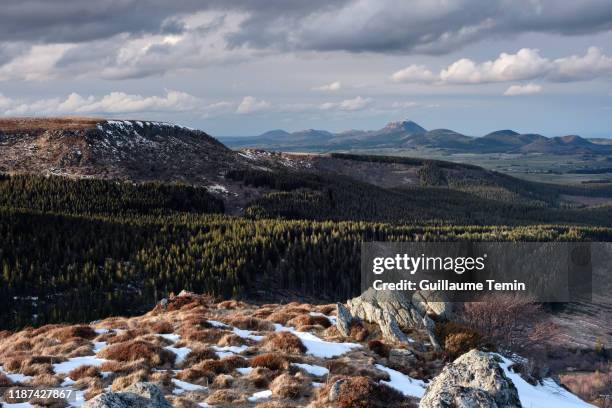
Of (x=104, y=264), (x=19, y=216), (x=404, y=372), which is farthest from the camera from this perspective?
(x=19, y=216)

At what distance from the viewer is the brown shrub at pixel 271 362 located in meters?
29.1

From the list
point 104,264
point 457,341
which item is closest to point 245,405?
point 457,341

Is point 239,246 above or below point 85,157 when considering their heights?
below

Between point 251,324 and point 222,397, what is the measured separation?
16496 mm

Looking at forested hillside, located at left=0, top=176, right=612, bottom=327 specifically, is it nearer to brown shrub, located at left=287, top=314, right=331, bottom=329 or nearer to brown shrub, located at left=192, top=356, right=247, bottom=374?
brown shrub, located at left=287, top=314, right=331, bottom=329

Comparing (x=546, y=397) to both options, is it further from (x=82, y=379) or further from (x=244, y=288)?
(x=244, y=288)

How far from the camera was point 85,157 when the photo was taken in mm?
194750

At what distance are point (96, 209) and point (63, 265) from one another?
1909 inches

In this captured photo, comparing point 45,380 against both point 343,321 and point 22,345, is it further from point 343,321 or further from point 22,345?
point 343,321

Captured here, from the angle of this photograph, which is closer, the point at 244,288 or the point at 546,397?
the point at 546,397

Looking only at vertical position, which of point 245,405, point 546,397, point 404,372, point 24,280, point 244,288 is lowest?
point 244,288

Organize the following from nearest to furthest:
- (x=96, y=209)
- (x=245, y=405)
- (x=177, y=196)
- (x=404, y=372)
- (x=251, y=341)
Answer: (x=245, y=405) → (x=404, y=372) → (x=251, y=341) → (x=96, y=209) → (x=177, y=196)

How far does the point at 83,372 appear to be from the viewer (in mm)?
27062

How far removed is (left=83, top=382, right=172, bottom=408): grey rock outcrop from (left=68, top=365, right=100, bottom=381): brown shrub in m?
9.77
